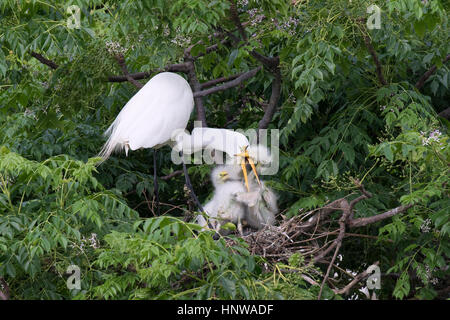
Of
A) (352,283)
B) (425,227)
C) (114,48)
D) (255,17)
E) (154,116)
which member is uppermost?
(255,17)

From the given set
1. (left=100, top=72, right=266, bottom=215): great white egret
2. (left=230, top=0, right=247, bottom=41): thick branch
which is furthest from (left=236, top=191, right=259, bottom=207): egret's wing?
(left=230, top=0, right=247, bottom=41): thick branch

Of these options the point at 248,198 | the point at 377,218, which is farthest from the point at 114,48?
the point at 377,218

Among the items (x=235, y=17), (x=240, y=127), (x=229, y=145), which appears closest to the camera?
(x=235, y=17)

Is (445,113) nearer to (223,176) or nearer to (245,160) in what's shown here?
(245,160)

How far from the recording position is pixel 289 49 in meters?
3.04

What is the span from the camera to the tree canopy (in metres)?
2.32

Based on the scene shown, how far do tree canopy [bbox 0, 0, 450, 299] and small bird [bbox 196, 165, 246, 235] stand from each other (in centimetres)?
17

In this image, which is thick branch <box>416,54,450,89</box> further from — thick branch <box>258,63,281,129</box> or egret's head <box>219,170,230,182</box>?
egret's head <box>219,170,230,182</box>

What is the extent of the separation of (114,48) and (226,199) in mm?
804

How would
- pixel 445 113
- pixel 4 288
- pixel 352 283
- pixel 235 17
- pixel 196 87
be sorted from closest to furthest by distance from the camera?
pixel 4 288
pixel 352 283
pixel 235 17
pixel 445 113
pixel 196 87

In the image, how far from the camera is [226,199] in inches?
124

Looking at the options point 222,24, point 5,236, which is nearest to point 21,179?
point 5,236

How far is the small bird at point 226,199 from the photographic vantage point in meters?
3.09
